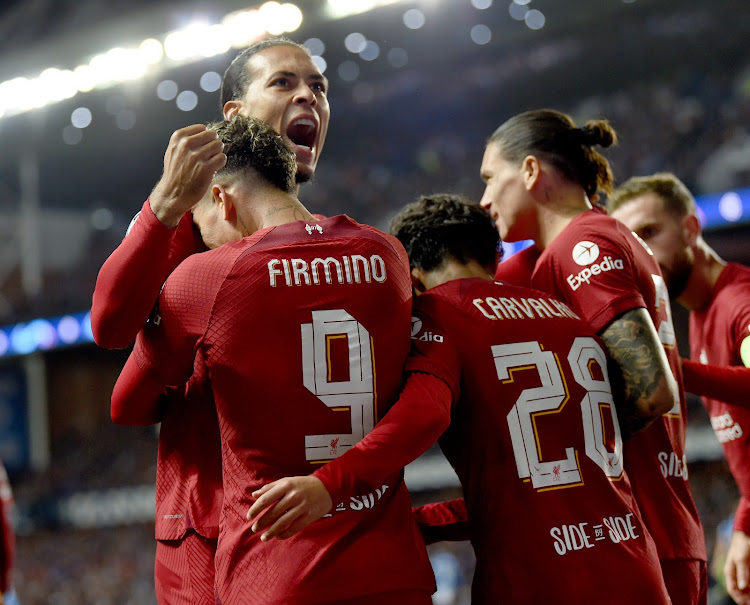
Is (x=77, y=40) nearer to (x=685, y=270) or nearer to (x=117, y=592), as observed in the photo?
(x=117, y=592)

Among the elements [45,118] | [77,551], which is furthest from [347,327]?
[45,118]

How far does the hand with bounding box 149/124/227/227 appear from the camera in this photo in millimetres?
1864

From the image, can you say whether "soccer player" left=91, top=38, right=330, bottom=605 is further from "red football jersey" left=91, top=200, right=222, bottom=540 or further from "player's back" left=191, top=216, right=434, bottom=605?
"player's back" left=191, top=216, right=434, bottom=605

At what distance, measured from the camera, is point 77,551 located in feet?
52.7

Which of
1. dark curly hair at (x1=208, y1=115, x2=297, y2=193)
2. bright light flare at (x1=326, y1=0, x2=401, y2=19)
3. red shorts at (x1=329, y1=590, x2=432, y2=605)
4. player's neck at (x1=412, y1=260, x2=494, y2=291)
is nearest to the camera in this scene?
red shorts at (x1=329, y1=590, x2=432, y2=605)

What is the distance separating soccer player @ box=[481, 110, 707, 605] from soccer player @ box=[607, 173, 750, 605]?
0.54 metres

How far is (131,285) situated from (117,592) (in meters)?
13.8

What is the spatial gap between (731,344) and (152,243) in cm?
246

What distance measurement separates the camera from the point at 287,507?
159 cm

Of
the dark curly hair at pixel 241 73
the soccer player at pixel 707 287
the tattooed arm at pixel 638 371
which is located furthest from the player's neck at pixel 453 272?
the soccer player at pixel 707 287

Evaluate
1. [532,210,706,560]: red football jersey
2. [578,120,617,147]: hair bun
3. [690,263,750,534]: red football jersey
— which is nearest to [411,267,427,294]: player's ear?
[532,210,706,560]: red football jersey

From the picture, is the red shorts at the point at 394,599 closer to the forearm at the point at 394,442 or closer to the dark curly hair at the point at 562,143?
the forearm at the point at 394,442

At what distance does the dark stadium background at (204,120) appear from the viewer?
14375 millimetres

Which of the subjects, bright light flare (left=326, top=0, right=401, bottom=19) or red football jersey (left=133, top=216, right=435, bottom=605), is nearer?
red football jersey (left=133, top=216, right=435, bottom=605)
